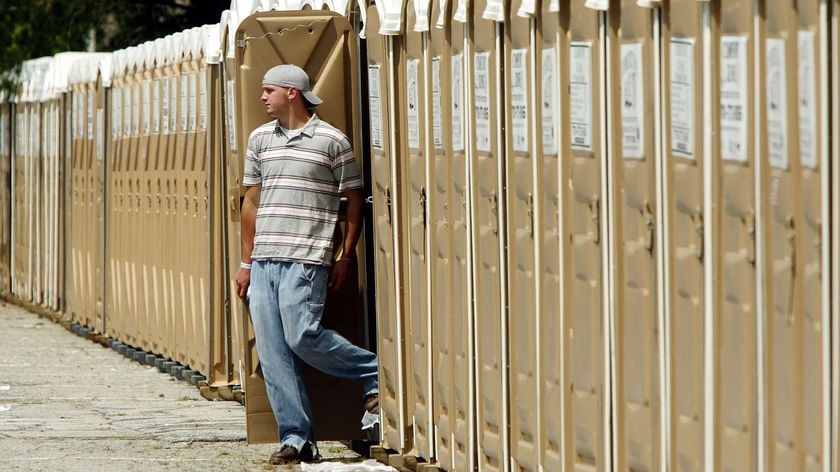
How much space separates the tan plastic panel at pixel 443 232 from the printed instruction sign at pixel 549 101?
31.2 inches

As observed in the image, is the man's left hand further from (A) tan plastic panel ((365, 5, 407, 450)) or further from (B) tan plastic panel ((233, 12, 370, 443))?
(B) tan plastic panel ((233, 12, 370, 443))

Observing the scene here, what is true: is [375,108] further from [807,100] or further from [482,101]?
[807,100]

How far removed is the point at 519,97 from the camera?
6.30m

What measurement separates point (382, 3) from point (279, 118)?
2.32 feet

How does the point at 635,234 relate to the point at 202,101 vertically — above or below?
below

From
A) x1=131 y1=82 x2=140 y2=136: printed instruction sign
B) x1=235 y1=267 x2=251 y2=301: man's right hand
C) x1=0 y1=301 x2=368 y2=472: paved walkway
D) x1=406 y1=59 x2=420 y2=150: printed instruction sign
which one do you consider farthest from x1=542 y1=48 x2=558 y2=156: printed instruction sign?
x1=131 y1=82 x2=140 y2=136: printed instruction sign

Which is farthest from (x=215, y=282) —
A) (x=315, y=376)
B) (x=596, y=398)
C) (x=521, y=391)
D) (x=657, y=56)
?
(x=657, y=56)

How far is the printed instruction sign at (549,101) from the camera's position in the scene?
597cm

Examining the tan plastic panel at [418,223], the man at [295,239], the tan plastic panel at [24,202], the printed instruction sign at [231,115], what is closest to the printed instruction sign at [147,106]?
the printed instruction sign at [231,115]

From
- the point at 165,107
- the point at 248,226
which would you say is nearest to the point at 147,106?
the point at 165,107

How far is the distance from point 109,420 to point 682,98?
555 centimetres

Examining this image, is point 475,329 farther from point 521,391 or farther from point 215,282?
point 215,282

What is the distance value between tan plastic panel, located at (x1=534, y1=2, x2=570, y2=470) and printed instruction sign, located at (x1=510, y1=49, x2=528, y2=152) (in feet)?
0.39

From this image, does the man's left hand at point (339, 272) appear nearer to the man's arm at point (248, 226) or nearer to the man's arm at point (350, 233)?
the man's arm at point (350, 233)
